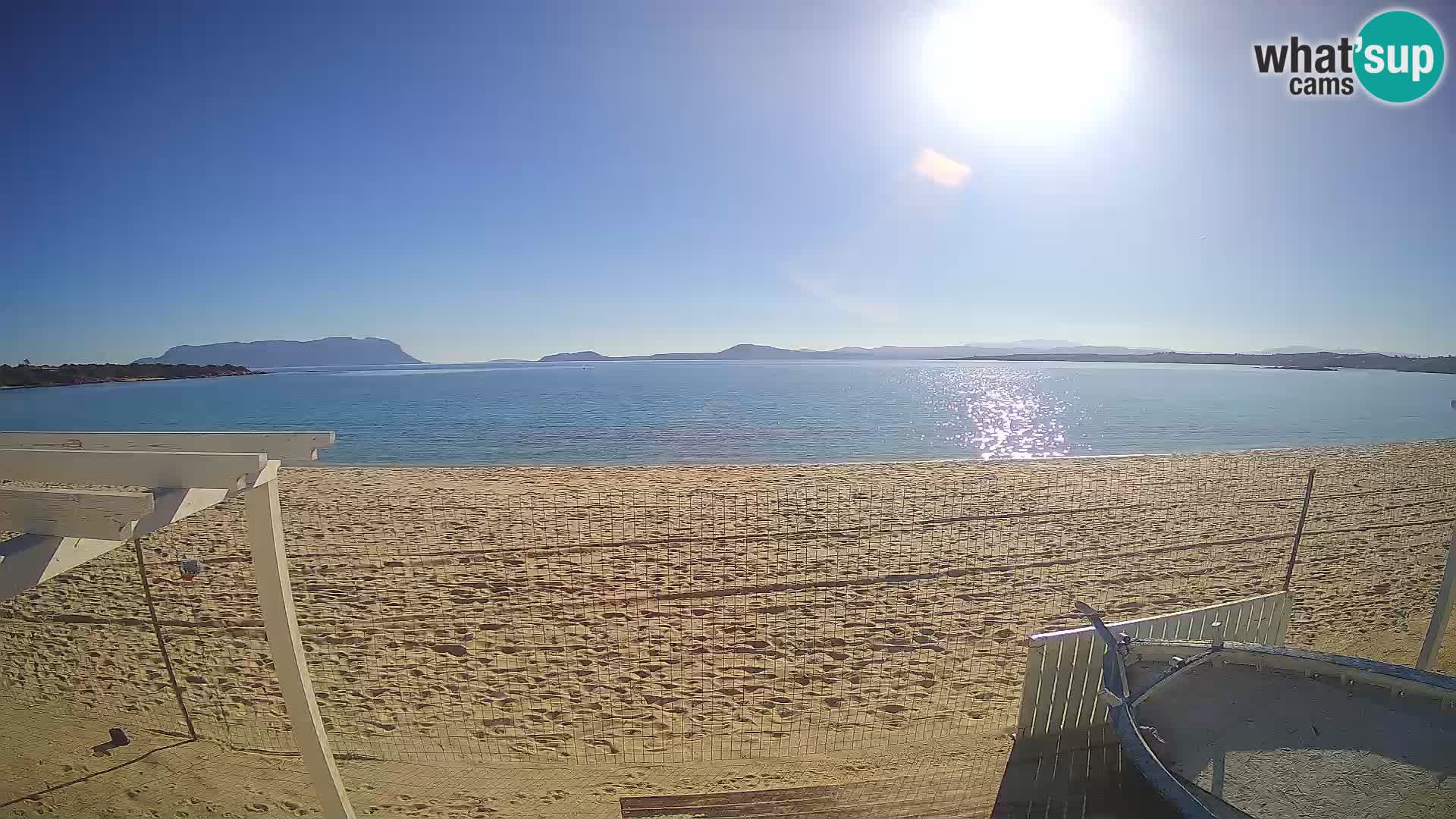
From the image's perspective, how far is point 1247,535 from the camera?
943cm

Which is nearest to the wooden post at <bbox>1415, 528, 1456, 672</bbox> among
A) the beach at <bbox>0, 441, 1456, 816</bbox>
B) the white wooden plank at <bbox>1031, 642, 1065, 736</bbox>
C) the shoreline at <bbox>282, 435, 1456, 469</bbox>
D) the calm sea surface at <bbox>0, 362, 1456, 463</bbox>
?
the beach at <bbox>0, 441, 1456, 816</bbox>

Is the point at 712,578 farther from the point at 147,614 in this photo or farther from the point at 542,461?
the point at 542,461

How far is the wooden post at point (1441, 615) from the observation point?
413 centimetres

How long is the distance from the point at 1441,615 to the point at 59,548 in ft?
23.3

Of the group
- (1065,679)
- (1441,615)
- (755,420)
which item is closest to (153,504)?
(1065,679)

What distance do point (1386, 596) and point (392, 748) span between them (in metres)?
9.75

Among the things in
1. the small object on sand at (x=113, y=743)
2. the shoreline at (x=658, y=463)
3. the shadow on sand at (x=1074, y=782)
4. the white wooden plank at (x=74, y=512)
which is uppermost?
the white wooden plank at (x=74, y=512)

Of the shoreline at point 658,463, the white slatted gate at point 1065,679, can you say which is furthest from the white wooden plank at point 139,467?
the shoreline at point 658,463

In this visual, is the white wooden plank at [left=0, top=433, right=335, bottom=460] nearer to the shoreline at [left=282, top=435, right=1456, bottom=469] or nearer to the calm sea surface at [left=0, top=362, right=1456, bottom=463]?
the shoreline at [left=282, top=435, right=1456, bottom=469]

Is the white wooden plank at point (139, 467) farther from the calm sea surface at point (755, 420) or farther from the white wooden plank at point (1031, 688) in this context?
the calm sea surface at point (755, 420)

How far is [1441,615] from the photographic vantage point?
Answer: 4328 mm

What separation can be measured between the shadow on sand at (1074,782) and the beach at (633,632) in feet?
0.51

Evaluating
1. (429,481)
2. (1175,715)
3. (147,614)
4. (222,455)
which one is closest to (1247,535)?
(1175,715)

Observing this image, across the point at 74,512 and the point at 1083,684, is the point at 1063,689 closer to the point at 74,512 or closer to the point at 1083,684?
the point at 1083,684
